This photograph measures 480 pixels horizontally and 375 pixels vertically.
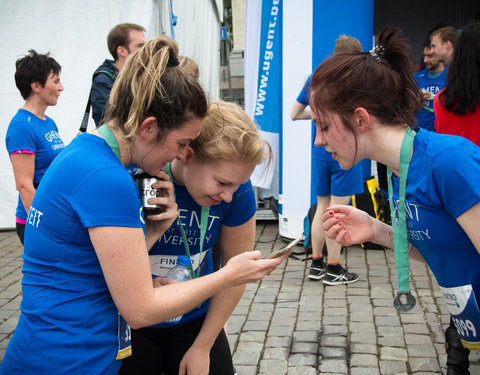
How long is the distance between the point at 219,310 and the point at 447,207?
92 cm

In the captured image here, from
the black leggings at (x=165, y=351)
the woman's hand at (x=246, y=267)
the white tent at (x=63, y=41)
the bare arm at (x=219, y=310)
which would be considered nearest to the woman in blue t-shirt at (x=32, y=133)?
the white tent at (x=63, y=41)

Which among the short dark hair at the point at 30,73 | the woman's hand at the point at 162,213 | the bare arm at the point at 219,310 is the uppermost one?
the short dark hair at the point at 30,73

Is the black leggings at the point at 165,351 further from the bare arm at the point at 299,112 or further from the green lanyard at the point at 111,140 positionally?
the bare arm at the point at 299,112

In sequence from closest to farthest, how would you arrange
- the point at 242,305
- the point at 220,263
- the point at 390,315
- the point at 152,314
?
1. the point at 152,314
2. the point at 220,263
3. the point at 390,315
4. the point at 242,305

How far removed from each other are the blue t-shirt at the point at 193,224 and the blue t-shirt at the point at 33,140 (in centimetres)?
240

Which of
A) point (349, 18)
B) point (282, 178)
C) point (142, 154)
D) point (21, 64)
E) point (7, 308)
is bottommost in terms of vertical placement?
point (7, 308)

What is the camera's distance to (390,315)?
4188mm

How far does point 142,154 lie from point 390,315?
3149mm

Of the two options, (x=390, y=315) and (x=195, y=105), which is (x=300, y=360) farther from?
(x=195, y=105)

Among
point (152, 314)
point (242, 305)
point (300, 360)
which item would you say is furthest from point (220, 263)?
point (242, 305)

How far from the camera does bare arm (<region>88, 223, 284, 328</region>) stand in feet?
4.70

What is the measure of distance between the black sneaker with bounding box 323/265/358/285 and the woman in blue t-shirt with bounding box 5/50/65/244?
2.58 meters

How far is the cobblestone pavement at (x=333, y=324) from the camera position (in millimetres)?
3457

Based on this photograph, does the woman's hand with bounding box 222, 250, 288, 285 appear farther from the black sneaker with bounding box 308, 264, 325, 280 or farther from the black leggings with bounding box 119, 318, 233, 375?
the black sneaker with bounding box 308, 264, 325, 280
